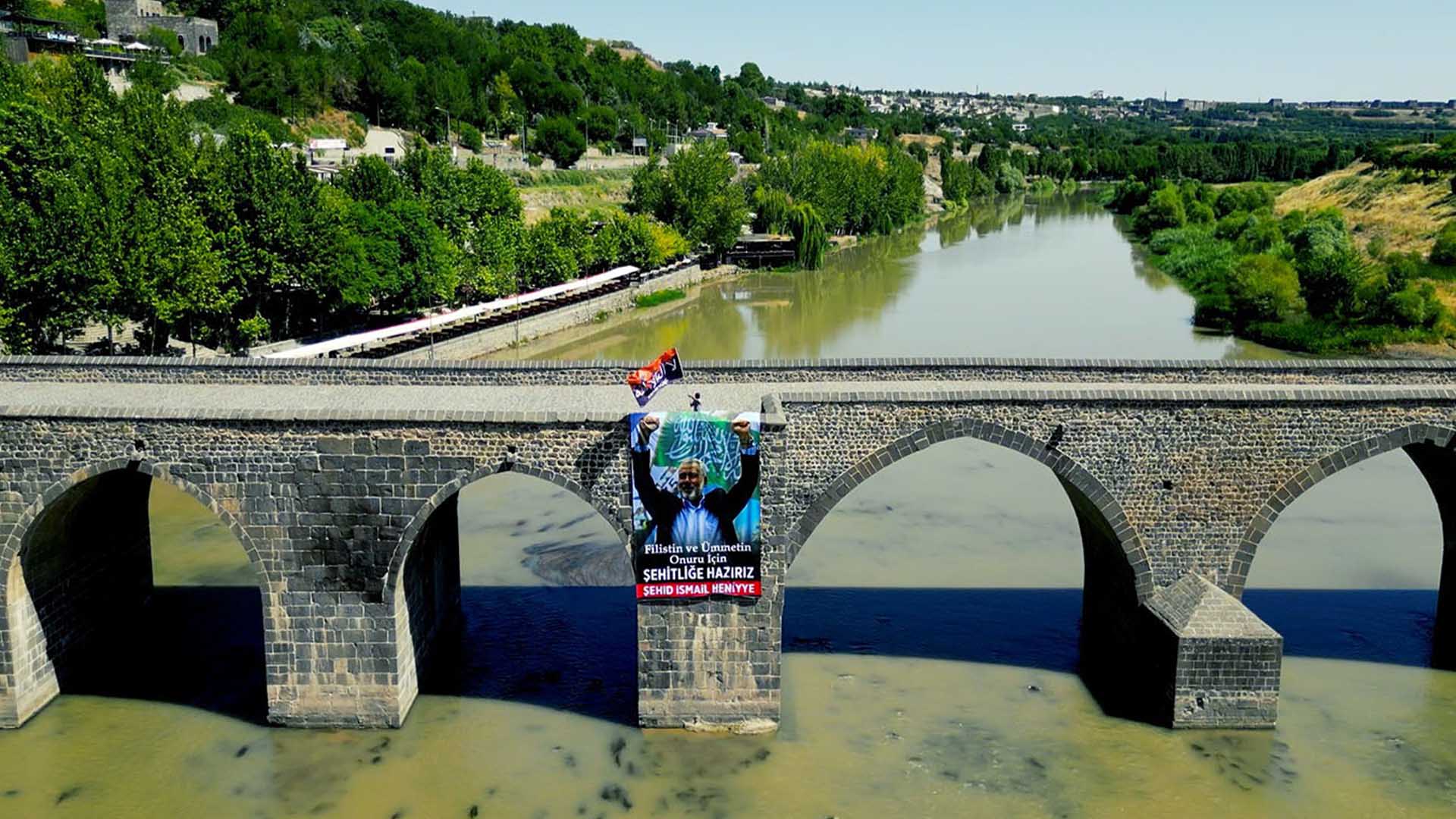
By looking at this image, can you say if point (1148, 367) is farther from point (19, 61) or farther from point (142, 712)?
point (19, 61)

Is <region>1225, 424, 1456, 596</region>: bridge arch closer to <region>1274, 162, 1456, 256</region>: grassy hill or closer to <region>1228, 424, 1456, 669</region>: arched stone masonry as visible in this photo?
<region>1228, 424, 1456, 669</region>: arched stone masonry

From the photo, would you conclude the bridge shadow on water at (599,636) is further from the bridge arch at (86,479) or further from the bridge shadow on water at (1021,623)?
the bridge arch at (86,479)

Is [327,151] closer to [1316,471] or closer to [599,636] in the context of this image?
[599,636]

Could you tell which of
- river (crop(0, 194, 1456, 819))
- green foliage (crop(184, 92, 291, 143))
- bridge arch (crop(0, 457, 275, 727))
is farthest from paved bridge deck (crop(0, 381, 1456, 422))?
green foliage (crop(184, 92, 291, 143))

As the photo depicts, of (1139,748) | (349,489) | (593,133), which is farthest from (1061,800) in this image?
(593,133)

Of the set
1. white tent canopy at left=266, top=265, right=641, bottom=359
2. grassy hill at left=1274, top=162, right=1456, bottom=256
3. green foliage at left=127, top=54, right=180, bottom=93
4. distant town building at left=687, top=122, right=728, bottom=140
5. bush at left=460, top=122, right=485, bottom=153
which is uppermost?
green foliage at left=127, top=54, right=180, bottom=93
